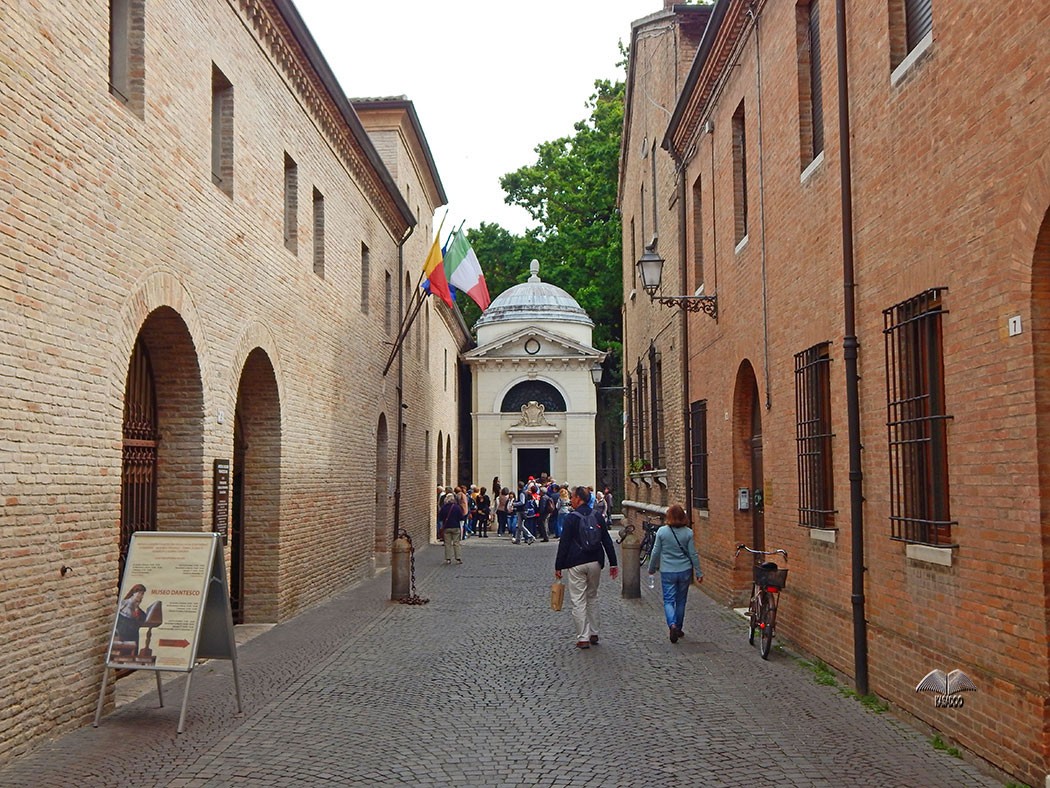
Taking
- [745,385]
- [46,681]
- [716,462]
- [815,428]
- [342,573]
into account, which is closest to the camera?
[46,681]

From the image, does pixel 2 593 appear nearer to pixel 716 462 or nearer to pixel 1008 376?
pixel 1008 376

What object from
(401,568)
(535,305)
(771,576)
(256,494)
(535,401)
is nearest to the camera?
(771,576)

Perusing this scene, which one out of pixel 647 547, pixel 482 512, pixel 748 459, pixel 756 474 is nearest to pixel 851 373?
pixel 756 474

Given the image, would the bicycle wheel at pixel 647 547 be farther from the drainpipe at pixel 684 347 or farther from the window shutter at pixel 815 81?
the window shutter at pixel 815 81

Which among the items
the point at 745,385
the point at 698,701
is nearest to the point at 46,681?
the point at 698,701

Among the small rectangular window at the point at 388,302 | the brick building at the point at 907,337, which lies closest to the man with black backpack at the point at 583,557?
the brick building at the point at 907,337

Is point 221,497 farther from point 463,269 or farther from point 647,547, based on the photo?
point 647,547

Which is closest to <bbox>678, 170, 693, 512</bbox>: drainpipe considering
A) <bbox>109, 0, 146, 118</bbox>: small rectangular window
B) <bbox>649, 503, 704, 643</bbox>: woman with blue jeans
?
Result: <bbox>649, 503, 704, 643</bbox>: woman with blue jeans

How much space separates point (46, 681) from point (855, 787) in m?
5.14

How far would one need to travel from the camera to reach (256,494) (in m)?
14.4

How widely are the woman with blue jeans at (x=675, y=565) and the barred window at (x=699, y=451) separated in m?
4.84

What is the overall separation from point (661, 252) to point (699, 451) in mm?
5319

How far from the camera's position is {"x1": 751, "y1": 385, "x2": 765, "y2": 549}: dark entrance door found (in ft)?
48.6

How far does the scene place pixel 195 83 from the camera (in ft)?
36.8
